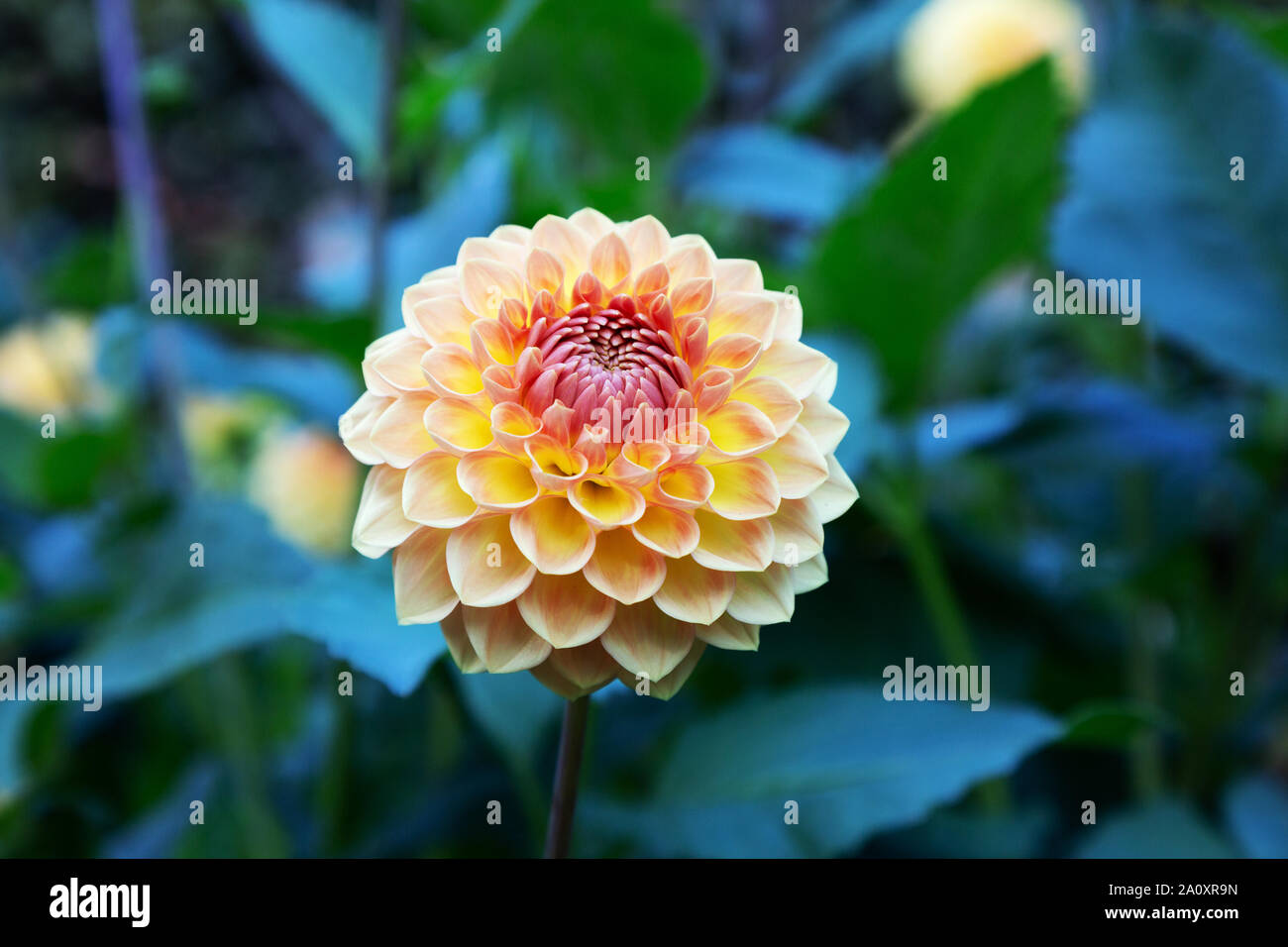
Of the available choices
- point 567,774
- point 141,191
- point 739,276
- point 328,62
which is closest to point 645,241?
point 739,276

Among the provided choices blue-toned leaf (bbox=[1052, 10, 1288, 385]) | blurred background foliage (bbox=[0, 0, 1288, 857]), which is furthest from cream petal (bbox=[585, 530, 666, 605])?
blue-toned leaf (bbox=[1052, 10, 1288, 385])

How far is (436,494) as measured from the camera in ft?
0.82

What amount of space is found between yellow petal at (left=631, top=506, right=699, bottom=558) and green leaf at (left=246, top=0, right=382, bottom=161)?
0.34m

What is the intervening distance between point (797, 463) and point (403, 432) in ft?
0.32

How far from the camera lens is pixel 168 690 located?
730 millimetres

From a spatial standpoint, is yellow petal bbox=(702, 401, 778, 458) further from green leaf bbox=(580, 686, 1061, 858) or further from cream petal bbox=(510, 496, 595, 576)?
green leaf bbox=(580, 686, 1061, 858)

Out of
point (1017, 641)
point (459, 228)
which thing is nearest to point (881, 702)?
point (1017, 641)

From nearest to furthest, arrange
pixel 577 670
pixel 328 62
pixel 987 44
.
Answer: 1. pixel 577 670
2. pixel 328 62
3. pixel 987 44

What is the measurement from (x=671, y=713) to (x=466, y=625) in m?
0.38

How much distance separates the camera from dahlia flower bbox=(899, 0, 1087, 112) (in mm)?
794

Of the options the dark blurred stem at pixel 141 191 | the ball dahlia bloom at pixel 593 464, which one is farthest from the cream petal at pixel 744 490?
the dark blurred stem at pixel 141 191

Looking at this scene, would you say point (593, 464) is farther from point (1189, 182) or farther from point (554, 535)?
point (1189, 182)

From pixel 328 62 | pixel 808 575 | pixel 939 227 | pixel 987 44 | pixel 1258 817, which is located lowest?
pixel 1258 817
